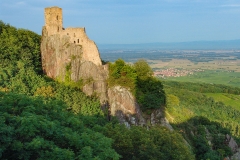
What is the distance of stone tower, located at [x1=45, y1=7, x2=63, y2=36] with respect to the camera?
36.8m

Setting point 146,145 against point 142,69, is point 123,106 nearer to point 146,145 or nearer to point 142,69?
point 142,69

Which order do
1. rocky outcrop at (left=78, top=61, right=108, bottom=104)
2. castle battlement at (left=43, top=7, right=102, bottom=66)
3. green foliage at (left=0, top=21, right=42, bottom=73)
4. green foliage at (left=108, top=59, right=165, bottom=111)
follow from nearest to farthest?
1. rocky outcrop at (left=78, top=61, right=108, bottom=104)
2. green foliage at (left=108, top=59, right=165, bottom=111)
3. castle battlement at (left=43, top=7, right=102, bottom=66)
4. green foliage at (left=0, top=21, right=42, bottom=73)

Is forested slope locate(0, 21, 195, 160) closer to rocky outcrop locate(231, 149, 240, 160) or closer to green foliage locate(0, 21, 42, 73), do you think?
green foliage locate(0, 21, 42, 73)

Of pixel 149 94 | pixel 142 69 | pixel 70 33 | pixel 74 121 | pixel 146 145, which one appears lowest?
pixel 146 145

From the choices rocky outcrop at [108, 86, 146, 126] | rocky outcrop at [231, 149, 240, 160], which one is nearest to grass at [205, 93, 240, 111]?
rocky outcrop at [231, 149, 240, 160]


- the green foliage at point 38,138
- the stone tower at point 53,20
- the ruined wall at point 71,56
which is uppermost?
the stone tower at point 53,20

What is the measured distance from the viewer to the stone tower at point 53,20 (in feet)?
121

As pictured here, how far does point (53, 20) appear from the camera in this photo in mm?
36969

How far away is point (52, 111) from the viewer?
684 inches

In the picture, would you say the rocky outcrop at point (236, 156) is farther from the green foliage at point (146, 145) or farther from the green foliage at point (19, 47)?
the green foliage at point (19, 47)

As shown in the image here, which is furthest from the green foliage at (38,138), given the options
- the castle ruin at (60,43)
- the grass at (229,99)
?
the grass at (229,99)

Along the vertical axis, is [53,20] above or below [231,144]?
above

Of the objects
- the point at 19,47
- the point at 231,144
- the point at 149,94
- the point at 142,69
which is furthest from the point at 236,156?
the point at 19,47

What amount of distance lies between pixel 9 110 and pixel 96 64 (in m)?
20.8
